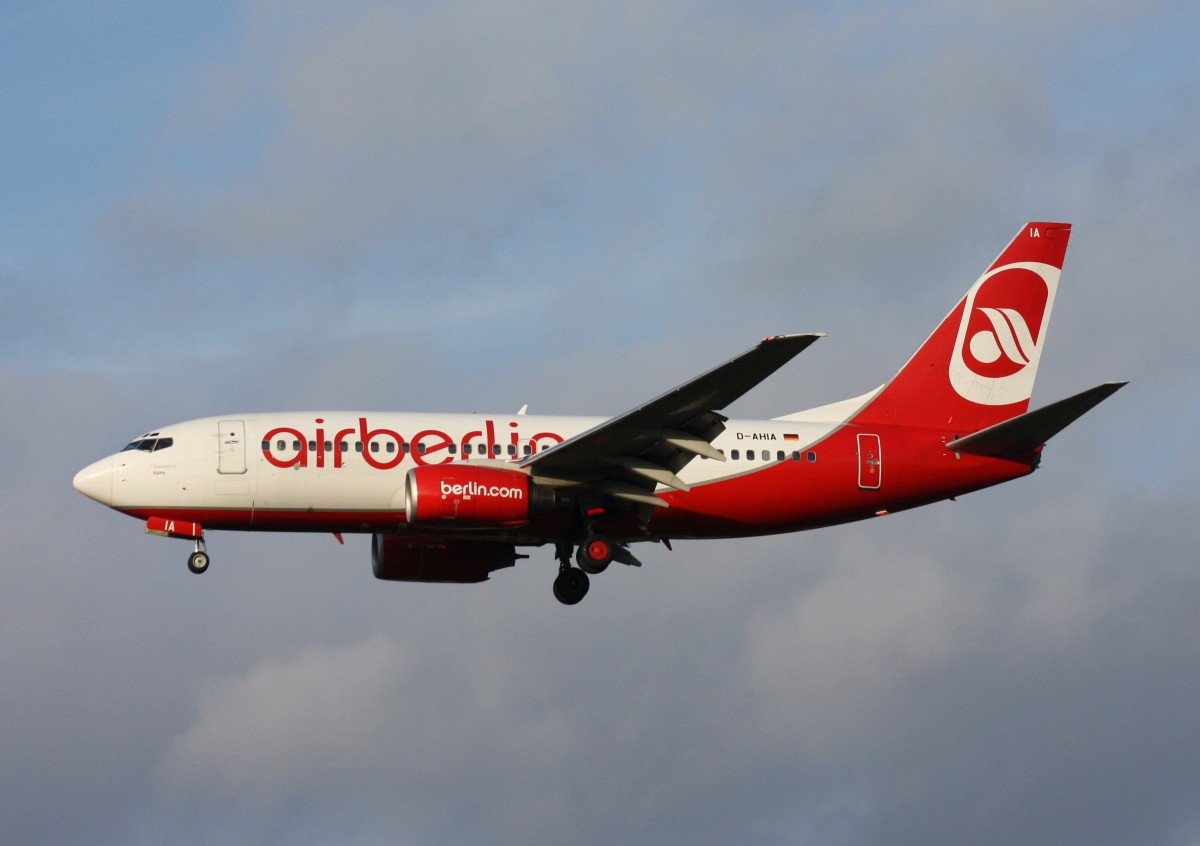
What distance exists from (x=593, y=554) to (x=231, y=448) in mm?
8414

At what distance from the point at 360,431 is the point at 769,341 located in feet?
36.4

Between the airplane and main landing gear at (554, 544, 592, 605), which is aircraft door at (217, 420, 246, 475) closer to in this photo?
the airplane

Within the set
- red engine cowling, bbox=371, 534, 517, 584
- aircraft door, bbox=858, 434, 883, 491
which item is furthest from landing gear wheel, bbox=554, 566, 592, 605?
aircraft door, bbox=858, 434, 883, 491

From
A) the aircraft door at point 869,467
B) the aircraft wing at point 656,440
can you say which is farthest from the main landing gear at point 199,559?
the aircraft door at point 869,467

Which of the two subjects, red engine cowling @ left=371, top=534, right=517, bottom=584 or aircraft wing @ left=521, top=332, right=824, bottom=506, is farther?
red engine cowling @ left=371, top=534, right=517, bottom=584

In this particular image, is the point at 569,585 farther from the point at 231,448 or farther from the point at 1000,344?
the point at 1000,344

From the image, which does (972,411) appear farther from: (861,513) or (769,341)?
(769,341)

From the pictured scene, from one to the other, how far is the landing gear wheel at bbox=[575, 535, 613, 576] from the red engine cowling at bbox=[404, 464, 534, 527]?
71.8 inches

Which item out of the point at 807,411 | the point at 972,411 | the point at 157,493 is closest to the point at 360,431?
the point at 157,493

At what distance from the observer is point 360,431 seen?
39.4m

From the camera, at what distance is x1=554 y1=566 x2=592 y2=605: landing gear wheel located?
139ft

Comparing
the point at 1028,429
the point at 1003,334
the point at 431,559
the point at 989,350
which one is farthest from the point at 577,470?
the point at 1003,334

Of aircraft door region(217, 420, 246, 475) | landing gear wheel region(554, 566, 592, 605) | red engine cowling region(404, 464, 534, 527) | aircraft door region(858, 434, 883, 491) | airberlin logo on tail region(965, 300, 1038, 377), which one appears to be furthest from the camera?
airberlin logo on tail region(965, 300, 1038, 377)

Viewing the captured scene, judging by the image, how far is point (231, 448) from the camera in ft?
128
